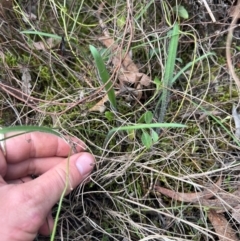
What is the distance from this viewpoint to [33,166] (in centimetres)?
130

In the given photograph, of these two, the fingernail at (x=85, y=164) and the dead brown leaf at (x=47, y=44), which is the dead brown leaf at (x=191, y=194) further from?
the dead brown leaf at (x=47, y=44)

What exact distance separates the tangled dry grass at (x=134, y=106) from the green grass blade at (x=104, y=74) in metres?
0.02

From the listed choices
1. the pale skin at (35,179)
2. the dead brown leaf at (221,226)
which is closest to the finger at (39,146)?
the pale skin at (35,179)

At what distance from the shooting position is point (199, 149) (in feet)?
4.33

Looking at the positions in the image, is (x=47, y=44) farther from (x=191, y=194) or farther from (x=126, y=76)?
(x=191, y=194)

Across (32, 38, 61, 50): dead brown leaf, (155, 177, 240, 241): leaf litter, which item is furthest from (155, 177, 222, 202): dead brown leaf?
(32, 38, 61, 50): dead brown leaf

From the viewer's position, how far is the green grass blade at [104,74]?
1.18 metres

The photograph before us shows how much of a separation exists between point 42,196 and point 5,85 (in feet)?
1.24

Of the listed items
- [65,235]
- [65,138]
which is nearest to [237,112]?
[65,138]

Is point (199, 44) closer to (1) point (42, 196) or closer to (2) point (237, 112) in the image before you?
(2) point (237, 112)

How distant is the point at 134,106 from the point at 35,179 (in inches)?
15.5

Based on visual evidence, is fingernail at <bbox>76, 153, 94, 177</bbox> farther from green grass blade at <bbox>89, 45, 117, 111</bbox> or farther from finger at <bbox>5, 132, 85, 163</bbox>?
→ green grass blade at <bbox>89, 45, 117, 111</bbox>

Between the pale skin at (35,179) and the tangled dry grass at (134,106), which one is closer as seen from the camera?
the pale skin at (35,179)

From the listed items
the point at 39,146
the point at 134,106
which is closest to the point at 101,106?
the point at 134,106
